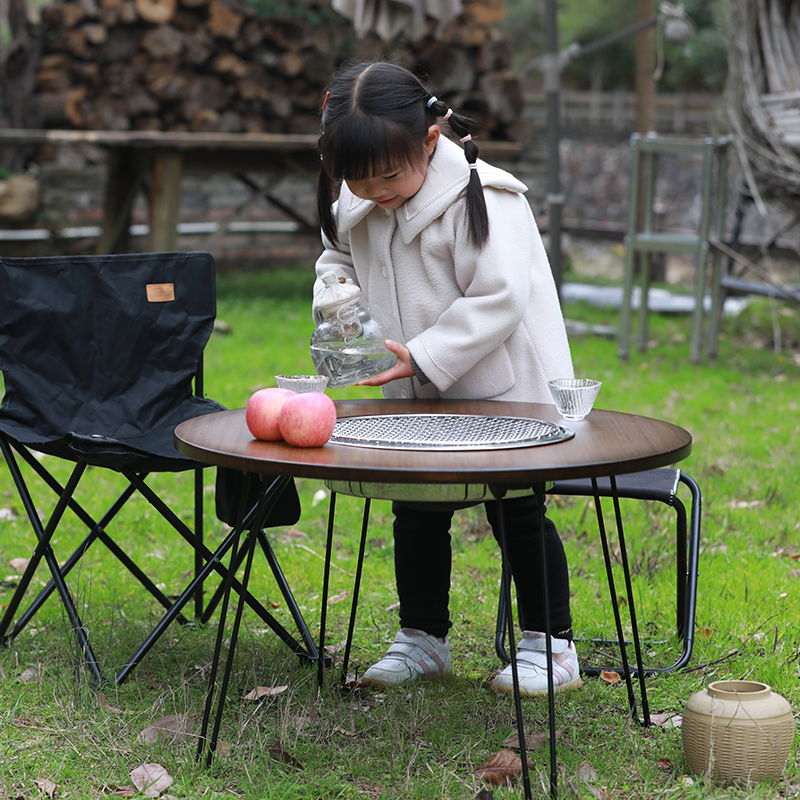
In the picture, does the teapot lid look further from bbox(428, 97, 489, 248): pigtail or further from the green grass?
the green grass

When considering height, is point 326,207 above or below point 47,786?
above

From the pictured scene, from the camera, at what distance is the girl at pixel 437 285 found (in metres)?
2.10

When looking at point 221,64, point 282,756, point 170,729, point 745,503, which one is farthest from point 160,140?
point 282,756

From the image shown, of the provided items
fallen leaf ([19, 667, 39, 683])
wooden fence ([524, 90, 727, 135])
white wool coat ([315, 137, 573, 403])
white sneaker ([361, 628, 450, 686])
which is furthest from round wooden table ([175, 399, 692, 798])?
wooden fence ([524, 90, 727, 135])

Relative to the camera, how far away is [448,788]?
6.22 feet

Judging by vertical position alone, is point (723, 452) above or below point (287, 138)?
below

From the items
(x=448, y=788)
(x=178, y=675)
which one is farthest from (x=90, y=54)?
(x=448, y=788)

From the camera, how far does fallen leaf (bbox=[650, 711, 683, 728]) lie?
2.17 meters

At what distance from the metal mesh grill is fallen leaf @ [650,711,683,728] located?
0.72 m

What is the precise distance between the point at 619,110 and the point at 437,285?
26.9 m

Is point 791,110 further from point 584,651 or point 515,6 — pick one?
point 515,6

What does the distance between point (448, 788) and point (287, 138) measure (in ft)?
21.1

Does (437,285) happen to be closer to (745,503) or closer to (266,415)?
(266,415)

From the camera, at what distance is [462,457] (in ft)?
5.39
